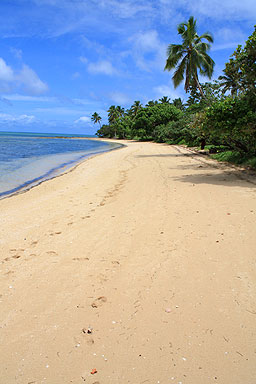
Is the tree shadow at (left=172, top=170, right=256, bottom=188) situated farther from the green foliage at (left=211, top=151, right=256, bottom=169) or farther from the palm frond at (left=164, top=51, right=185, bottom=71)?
the palm frond at (left=164, top=51, right=185, bottom=71)

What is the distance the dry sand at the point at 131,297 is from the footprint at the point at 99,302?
1 cm

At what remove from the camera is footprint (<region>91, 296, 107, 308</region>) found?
2.76m

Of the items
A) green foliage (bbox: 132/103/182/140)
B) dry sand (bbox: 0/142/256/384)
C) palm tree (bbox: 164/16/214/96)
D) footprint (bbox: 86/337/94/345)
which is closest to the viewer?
dry sand (bbox: 0/142/256/384)

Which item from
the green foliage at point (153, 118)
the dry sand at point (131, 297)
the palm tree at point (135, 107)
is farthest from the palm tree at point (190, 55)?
the palm tree at point (135, 107)

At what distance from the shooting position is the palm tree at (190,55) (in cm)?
2170

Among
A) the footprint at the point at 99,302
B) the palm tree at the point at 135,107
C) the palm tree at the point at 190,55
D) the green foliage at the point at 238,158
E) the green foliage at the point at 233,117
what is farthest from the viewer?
the palm tree at the point at 135,107

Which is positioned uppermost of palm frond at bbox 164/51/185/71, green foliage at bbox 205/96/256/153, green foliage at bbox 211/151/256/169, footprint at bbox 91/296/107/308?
palm frond at bbox 164/51/185/71

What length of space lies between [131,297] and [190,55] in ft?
77.1

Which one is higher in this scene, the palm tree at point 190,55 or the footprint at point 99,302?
the palm tree at point 190,55

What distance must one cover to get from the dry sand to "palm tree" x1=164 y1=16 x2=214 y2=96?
19.5m

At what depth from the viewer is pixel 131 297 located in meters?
2.88

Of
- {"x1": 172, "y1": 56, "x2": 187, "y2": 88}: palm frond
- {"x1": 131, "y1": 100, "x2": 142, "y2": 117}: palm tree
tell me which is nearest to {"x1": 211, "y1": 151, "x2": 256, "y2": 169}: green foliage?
{"x1": 172, "y1": 56, "x2": 187, "y2": 88}: palm frond

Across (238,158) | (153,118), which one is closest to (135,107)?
(153,118)

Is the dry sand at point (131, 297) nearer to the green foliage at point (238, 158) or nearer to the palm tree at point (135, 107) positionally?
the green foliage at point (238, 158)
